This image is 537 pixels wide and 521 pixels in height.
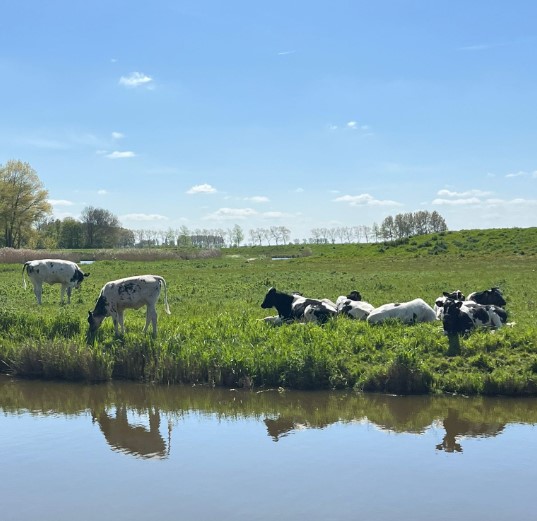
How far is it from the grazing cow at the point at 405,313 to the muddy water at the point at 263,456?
4.15 meters

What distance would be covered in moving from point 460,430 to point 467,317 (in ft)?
16.9

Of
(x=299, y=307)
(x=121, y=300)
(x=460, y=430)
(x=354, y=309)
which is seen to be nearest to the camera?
(x=460, y=430)

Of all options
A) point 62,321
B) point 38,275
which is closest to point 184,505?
point 62,321

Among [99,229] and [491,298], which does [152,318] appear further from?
[99,229]

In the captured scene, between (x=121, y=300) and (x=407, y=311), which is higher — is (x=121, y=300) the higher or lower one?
the higher one

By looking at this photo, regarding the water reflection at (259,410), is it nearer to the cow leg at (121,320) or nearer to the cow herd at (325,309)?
the cow leg at (121,320)

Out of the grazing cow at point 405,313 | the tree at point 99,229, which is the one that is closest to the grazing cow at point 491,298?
the grazing cow at point 405,313

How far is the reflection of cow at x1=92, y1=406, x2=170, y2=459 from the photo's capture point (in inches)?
422

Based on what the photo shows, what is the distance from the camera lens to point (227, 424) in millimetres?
12070

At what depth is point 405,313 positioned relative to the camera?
57.7 ft

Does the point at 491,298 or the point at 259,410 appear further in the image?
the point at 491,298

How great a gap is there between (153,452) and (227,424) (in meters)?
1.86

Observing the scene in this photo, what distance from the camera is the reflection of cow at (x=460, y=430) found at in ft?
35.0

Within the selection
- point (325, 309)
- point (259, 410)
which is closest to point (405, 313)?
point (325, 309)
